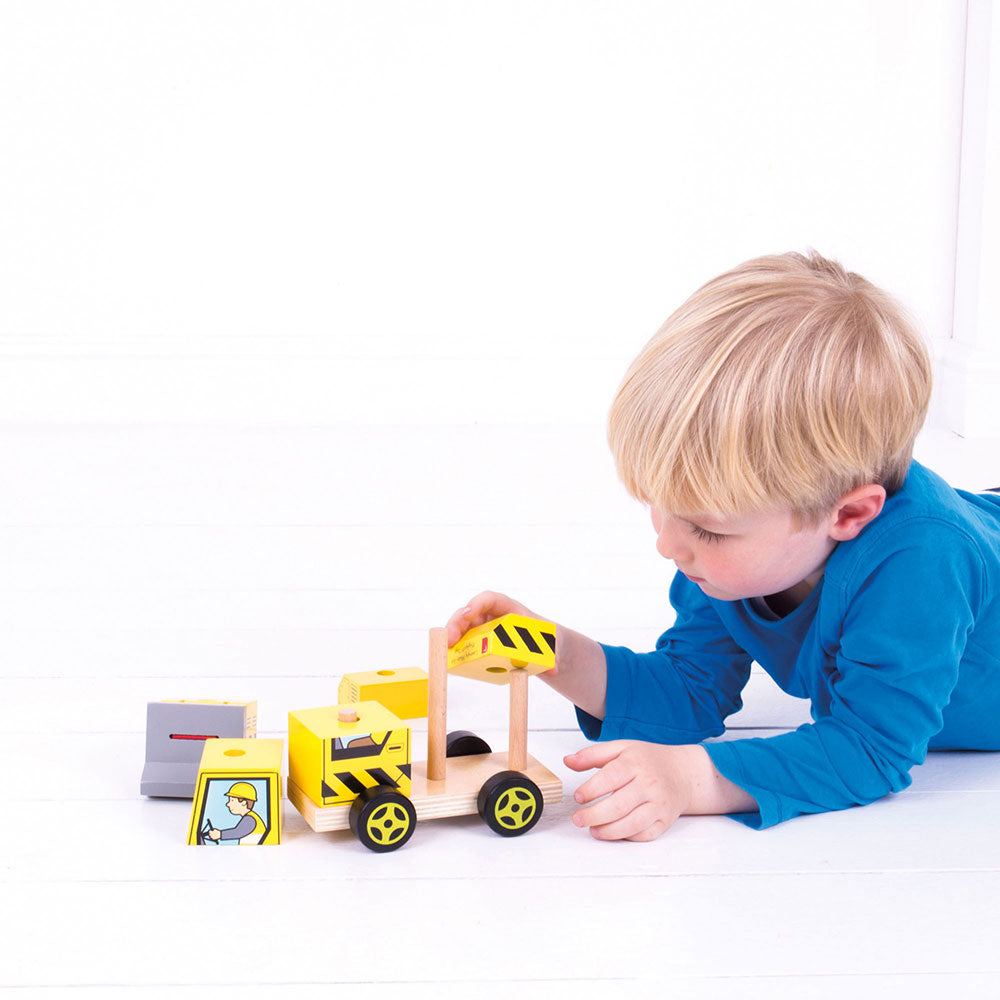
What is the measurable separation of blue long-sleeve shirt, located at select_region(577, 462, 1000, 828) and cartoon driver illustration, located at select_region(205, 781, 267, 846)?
1.01 feet

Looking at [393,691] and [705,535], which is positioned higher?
[705,535]

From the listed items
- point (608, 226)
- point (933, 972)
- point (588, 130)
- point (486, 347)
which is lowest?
point (933, 972)

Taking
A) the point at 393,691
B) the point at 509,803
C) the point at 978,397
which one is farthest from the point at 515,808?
the point at 978,397

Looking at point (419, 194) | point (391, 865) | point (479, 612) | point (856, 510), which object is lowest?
point (391, 865)

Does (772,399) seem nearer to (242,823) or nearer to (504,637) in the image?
(504,637)

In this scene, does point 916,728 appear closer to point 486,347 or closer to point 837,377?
A: point 837,377

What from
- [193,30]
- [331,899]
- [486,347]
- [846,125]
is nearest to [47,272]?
[193,30]

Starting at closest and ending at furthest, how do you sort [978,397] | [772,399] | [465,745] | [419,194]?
[772,399], [465,745], [978,397], [419,194]

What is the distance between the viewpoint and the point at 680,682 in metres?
1.05

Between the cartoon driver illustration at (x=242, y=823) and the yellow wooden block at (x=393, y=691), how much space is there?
201 millimetres

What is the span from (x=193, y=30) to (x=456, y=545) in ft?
4.29

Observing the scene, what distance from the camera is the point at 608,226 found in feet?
8.27

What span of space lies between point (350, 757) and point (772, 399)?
1.13 ft

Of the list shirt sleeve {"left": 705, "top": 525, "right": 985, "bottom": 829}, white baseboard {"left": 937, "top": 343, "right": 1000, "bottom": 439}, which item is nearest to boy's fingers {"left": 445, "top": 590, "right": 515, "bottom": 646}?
shirt sleeve {"left": 705, "top": 525, "right": 985, "bottom": 829}
